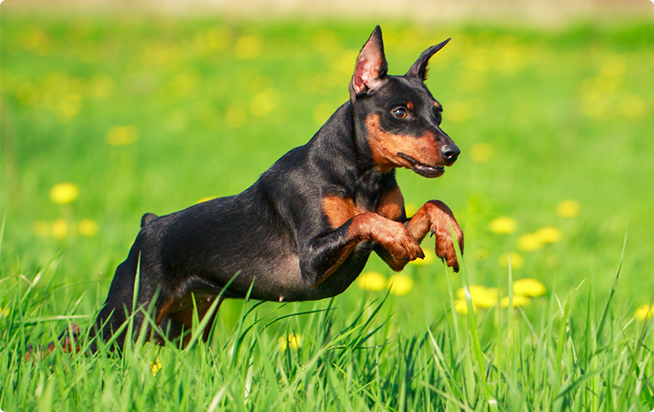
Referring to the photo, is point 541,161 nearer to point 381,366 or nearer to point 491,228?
point 491,228

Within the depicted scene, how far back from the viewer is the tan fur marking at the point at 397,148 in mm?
1975

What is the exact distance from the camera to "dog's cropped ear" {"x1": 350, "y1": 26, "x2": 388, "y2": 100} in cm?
218

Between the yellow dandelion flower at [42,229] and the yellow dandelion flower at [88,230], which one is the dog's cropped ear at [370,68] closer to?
the yellow dandelion flower at [88,230]

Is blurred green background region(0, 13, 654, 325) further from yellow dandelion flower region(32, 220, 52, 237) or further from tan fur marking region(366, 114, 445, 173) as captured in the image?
tan fur marking region(366, 114, 445, 173)

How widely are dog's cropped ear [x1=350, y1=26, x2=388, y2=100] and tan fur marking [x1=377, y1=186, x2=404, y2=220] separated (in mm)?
382

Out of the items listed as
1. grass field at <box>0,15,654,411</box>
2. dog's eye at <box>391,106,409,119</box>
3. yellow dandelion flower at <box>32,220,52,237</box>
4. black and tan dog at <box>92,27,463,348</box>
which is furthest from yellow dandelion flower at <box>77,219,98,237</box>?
dog's eye at <box>391,106,409,119</box>

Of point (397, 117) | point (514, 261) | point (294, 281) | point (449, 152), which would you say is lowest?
point (514, 261)

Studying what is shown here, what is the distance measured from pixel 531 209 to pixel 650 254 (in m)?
1.25

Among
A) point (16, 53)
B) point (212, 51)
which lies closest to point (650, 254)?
point (212, 51)

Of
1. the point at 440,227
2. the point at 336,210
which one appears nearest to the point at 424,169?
the point at 440,227

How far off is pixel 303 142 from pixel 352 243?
522 cm

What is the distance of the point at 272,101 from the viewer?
9.01 meters

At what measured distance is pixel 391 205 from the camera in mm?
2172

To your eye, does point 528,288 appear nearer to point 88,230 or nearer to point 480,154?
point 88,230
